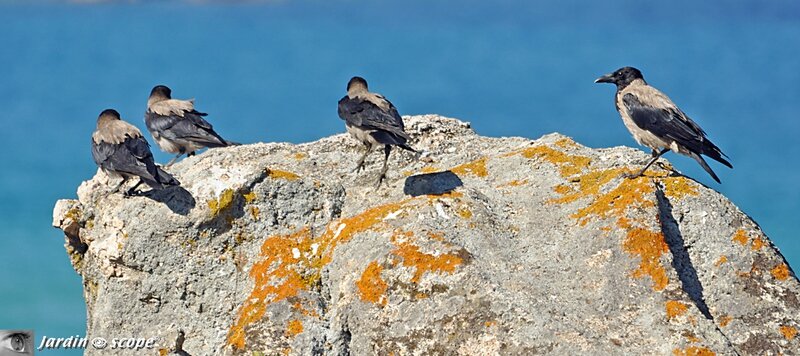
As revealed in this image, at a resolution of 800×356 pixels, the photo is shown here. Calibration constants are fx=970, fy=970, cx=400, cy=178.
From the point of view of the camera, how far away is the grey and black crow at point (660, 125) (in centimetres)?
1343

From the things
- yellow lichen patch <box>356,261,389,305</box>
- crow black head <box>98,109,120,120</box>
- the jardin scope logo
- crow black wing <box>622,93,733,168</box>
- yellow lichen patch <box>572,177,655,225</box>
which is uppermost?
crow black head <box>98,109,120,120</box>

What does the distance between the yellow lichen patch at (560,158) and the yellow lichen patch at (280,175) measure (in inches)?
113

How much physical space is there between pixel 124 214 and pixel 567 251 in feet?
16.6

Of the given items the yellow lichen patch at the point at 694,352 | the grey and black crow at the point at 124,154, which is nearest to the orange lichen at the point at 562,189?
the yellow lichen patch at the point at 694,352

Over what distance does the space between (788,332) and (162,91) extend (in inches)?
456

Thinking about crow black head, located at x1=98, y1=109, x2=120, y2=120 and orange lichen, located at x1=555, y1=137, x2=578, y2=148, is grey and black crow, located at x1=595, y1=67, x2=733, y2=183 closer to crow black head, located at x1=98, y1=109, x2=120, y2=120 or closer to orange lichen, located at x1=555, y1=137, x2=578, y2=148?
orange lichen, located at x1=555, y1=137, x2=578, y2=148

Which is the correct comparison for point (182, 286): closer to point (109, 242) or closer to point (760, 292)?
point (109, 242)

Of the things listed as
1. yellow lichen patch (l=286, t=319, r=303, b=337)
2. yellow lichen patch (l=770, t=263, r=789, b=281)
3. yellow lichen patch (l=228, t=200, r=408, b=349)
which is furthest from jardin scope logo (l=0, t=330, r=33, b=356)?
yellow lichen patch (l=770, t=263, r=789, b=281)

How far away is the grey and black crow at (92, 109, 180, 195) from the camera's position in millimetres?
11680

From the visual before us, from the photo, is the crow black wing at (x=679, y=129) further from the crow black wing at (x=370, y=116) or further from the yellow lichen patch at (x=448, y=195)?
the yellow lichen patch at (x=448, y=195)

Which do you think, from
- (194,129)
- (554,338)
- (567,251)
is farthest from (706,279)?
(194,129)

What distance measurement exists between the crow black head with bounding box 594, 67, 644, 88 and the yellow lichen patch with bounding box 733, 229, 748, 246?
5.18m

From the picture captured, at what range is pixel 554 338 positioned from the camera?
8797mm

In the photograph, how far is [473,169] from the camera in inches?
481
